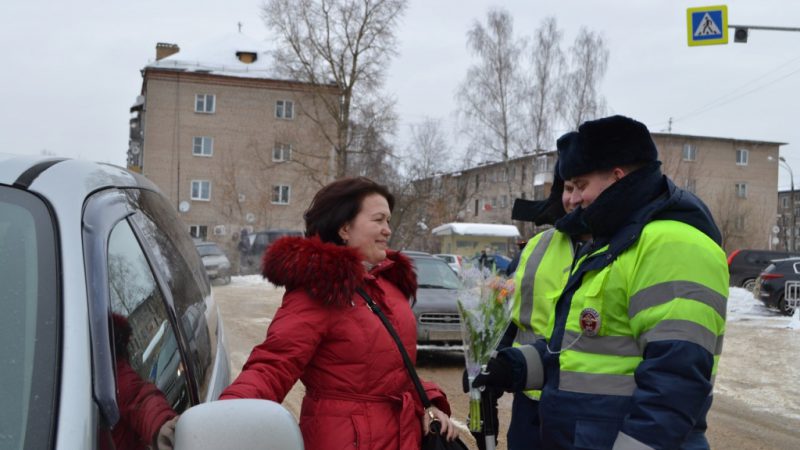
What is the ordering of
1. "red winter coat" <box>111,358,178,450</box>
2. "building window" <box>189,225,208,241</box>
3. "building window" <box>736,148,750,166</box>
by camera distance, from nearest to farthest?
"red winter coat" <box>111,358,178,450</box> < "building window" <box>189,225,208,241</box> < "building window" <box>736,148,750,166</box>

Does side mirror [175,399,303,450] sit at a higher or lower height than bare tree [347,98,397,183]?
lower

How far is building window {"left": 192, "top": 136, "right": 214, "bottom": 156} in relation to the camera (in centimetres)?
5231

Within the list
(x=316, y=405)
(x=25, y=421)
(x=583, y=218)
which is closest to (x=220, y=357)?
(x=316, y=405)

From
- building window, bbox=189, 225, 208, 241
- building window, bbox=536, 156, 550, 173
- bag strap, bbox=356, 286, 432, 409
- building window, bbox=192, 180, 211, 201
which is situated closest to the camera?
bag strap, bbox=356, 286, 432, 409

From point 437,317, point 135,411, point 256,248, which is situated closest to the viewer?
point 135,411

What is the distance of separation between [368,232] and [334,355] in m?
0.52

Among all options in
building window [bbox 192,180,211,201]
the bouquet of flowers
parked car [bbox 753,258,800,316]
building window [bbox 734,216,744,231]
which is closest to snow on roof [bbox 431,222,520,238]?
A: parked car [bbox 753,258,800,316]

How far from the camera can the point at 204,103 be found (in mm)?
52531

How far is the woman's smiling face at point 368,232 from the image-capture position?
3.10m

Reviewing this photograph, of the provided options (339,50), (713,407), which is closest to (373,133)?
(339,50)

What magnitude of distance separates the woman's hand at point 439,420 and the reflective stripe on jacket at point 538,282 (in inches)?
24.6

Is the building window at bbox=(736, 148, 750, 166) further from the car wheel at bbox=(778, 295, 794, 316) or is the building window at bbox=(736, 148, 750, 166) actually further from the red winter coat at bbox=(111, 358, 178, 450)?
the red winter coat at bbox=(111, 358, 178, 450)

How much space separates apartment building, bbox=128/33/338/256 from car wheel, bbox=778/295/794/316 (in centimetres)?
3348

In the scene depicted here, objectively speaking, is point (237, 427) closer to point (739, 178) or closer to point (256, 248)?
point (256, 248)
